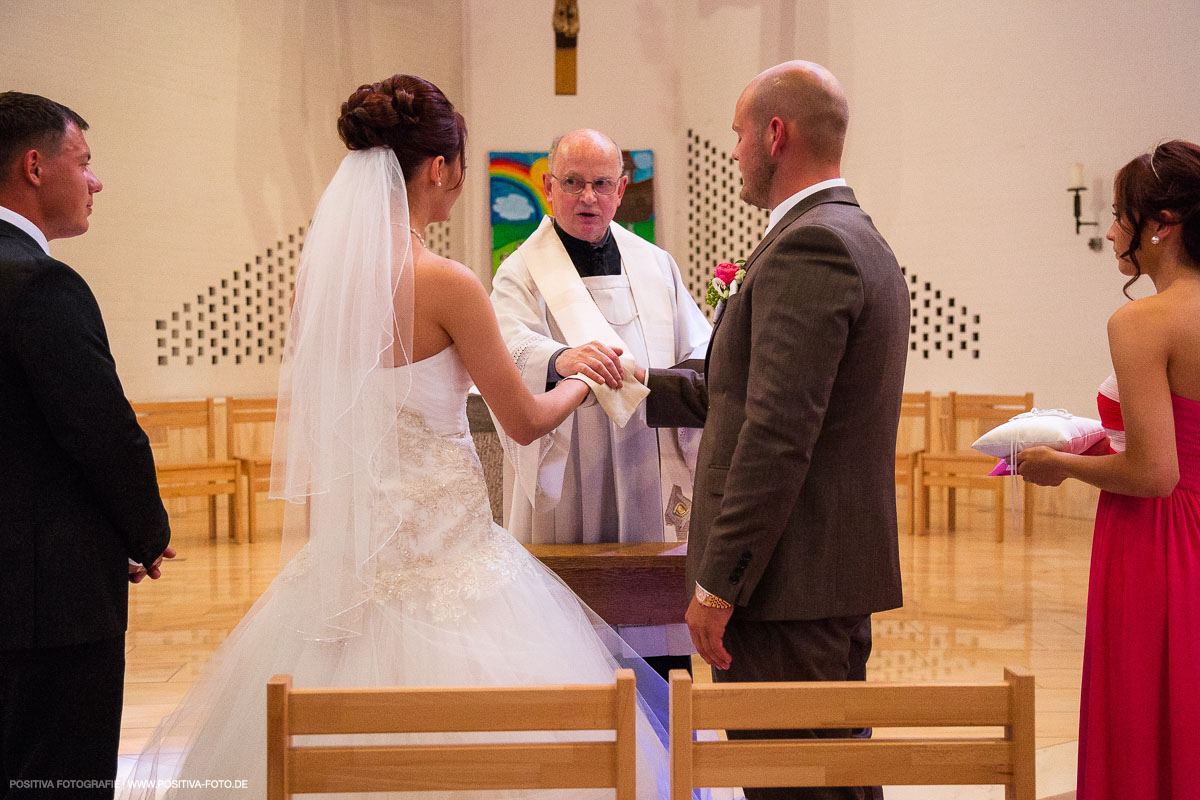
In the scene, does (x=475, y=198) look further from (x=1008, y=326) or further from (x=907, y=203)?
(x=1008, y=326)

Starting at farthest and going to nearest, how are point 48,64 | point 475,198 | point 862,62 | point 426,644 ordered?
point 475,198 < point 862,62 < point 48,64 < point 426,644

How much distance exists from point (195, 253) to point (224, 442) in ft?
4.55

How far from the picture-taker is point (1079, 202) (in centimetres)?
655

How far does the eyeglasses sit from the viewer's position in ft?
9.18

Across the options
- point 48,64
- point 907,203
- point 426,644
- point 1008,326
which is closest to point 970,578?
point 1008,326

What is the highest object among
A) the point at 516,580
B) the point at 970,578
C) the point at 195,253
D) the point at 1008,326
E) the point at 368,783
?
the point at 195,253

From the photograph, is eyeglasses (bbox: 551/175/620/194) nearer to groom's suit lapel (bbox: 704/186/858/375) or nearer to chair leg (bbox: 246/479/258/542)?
groom's suit lapel (bbox: 704/186/858/375)

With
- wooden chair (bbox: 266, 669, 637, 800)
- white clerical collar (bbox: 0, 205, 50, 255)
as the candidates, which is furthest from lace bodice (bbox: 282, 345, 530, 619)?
white clerical collar (bbox: 0, 205, 50, 255)

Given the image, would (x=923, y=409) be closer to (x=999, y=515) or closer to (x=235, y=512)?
(x=999, y=515)

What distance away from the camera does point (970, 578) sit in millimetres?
5469

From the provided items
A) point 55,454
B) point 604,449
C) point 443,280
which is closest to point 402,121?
point 443,280

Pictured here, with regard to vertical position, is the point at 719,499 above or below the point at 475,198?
below

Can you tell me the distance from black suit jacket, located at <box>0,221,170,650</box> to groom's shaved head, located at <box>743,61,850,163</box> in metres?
1.24

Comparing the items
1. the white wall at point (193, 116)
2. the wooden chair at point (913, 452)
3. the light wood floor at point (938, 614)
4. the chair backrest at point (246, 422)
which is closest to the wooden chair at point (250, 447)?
the chair backrest at point (246, 422)
